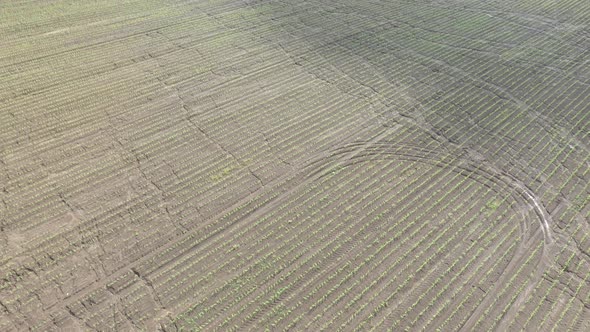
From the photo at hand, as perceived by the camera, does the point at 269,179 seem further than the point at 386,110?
No

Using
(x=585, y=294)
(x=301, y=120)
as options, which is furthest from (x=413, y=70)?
(x=585, y=294)

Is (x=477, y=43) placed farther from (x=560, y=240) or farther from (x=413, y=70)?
(x=560, y=240)

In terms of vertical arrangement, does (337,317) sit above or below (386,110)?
below

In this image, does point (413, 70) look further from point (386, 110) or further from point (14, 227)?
point (14, 227)

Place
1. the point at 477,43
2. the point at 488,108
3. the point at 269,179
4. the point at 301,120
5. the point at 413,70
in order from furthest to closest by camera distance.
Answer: the point at 477,43 → the point at 413,70 → the point at 488,108 → the point at 301,120 → the point at 269,179

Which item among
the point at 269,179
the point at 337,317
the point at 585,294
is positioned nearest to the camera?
the point at 337,317

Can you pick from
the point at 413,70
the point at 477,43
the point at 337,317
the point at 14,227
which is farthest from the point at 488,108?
the point at 14,227
